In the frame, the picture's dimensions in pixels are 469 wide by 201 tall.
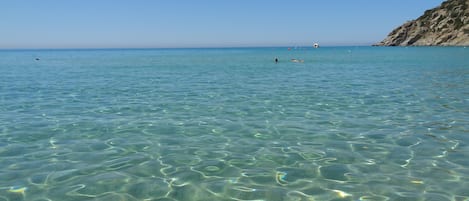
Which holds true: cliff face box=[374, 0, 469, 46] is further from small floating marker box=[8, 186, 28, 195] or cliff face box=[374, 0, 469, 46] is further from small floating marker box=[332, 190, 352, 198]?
small floating marker box=[8, 186, 28, 195]

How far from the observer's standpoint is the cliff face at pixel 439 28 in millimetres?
130250

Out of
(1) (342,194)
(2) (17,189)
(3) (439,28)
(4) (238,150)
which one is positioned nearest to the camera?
(1) (342,194)

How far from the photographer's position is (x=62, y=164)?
7984mm

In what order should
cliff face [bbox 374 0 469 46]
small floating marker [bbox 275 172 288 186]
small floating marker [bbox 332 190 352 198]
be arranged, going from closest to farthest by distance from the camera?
1. small floating marker [bbox 332 190 352 198]
2. small floating marker [bbox 275 172 288 186]
3. cliff face [bbox 374 0 469 46]

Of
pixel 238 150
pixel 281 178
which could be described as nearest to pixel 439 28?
pixel 238 150

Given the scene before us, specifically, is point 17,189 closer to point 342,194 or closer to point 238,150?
point 238,150

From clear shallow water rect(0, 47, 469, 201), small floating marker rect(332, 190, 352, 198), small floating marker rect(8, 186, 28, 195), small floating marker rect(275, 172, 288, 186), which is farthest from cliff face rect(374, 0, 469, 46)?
small floating marker rect(8, 186, 28, 195)

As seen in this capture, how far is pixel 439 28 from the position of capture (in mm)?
143250

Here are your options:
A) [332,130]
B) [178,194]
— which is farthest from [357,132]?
[178,194]

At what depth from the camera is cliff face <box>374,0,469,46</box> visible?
5128 inches

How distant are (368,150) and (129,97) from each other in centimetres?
1270

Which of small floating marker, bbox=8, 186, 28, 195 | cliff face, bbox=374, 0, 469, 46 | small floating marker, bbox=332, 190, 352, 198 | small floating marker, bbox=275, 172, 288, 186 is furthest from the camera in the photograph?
cliff face, bbox=374, 0, 469, 46

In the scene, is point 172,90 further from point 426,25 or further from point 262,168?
point 426,25

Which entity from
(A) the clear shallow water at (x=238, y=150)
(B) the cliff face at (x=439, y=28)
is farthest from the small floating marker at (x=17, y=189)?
(B) the cliff face at (x=439, y=28)
